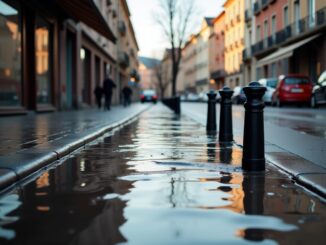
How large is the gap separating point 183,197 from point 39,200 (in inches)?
45.2

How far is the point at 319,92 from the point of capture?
2348 cm

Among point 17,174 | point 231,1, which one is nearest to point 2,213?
point 17,174

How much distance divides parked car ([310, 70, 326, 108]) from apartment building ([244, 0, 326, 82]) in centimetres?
617

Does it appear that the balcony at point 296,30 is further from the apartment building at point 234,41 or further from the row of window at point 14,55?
the row of window at point 14,55

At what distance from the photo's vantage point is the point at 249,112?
5.11 metres

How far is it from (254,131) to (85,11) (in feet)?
47.4

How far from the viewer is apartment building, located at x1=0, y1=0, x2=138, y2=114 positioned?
1467 cm

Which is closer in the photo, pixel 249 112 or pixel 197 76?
pixel 249 112

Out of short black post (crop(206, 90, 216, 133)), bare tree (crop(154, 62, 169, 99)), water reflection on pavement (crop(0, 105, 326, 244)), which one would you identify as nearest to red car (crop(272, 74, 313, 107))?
short black post (crop(206, 90, 216, 133))

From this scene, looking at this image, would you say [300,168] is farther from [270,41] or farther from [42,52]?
[270,41]

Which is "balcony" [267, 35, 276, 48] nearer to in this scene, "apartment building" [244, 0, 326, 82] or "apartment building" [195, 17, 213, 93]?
"apartment building" [244, 0, 326, 82]

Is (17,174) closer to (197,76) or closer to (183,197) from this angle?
(183,197)

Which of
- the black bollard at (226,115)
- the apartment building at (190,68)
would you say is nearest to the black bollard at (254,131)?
the black bollard at (226,115)

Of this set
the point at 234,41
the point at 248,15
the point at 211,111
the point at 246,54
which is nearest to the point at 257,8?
the point at 248,15
